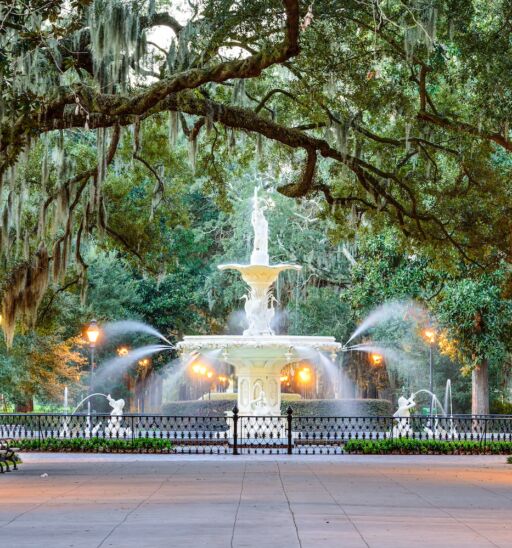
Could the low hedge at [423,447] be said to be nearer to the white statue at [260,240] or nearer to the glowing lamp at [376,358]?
the white statue at [260,240]

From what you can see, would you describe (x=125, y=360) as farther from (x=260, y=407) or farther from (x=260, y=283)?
(x=260, y=407)

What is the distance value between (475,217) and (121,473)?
9713mm

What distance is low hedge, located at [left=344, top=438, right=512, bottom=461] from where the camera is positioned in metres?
28.1

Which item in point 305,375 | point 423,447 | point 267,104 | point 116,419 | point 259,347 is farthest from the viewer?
point 305,375

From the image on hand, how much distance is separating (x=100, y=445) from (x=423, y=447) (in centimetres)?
813

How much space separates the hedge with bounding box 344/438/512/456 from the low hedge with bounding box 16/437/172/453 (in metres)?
4.73

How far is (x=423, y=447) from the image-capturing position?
2855cm

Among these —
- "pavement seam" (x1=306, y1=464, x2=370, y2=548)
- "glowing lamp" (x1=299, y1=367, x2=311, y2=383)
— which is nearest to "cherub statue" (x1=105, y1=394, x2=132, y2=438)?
"pavement seam" (x1=306, y1=464, x2=370, y2=548)

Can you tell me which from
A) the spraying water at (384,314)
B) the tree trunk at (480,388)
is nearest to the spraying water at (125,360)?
the spraying water at (384,314)

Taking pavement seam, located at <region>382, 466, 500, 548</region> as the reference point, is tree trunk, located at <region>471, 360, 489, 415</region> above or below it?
above

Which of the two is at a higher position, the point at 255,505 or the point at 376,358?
the point at 376,358

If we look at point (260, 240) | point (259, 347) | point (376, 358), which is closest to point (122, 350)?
point (376, 358)

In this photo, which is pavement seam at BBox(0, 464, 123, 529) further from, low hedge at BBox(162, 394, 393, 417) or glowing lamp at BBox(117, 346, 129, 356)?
glowing lamp at BBox(117, 346, 129, 356)

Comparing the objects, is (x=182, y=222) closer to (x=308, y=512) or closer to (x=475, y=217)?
(x=475, y=217)
